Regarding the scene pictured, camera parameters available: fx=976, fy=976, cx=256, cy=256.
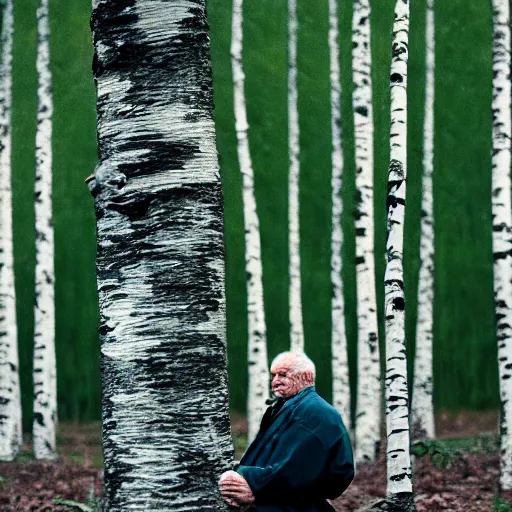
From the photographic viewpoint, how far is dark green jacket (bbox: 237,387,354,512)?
156 inches

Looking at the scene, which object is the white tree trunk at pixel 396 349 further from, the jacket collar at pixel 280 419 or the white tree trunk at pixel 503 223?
the jacket collar at pixel 280 419

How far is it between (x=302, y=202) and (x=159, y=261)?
1823 centimetres

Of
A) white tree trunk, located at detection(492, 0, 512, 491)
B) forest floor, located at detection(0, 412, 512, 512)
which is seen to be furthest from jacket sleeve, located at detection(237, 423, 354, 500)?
white tree trunk, located at detection(492, 0, 512, 491)

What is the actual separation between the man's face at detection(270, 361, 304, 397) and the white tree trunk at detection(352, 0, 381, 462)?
9708 mm

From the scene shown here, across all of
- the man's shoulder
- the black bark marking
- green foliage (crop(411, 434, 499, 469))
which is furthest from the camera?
green foliage (crop(411, 434, 499, 469))

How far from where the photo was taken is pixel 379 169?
68.9 feet

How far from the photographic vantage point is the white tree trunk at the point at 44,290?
49.8 feet

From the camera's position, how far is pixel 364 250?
14133 mm

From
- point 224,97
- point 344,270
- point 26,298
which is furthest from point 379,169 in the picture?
point 26,298

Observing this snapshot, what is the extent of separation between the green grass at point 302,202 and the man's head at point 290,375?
1626 centimetres

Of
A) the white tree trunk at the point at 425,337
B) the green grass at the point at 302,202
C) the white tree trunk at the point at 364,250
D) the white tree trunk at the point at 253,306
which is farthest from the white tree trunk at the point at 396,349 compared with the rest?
the green grass at the point at 302,202

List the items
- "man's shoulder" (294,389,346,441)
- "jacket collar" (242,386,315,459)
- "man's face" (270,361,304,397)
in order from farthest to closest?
"man's face" (270,361,304,397) → "jacket collar" (242,386,315,459) → "man's shoulder" (294,389,346,441)

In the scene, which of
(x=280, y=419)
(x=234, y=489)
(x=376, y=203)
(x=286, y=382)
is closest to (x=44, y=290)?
(x=376, y=203)

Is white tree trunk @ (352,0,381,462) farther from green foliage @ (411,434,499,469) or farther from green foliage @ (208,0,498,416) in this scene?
green foliage @ (208,0,498,416)
